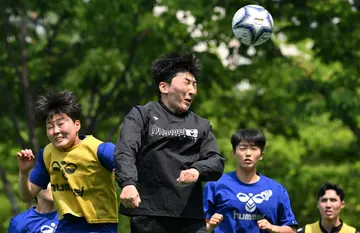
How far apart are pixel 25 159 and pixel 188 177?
165 centimetres

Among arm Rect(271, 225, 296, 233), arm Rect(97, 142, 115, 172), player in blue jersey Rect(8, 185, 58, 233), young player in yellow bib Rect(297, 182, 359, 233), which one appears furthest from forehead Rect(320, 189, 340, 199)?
arm Rect(97, 142, 115, 172)

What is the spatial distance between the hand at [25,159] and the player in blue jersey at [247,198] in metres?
2.09

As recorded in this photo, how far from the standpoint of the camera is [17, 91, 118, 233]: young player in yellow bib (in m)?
7.66

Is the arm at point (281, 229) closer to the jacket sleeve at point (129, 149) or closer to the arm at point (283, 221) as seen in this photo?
the arm at point (283, 221)

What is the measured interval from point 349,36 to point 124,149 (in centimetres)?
1371

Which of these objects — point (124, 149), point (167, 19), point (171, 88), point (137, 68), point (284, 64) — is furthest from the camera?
point (284, 64)

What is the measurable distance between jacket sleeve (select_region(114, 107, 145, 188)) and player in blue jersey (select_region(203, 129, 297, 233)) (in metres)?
2.12

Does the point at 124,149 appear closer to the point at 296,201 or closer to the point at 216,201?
the point at 216,201

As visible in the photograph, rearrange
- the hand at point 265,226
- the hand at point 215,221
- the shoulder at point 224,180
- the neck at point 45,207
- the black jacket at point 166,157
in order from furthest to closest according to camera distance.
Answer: the neck at point 45,207
the shoulder at point 224,180
the hand at point 265,226
the hand at point 215,221
the black jacket at point 166,157

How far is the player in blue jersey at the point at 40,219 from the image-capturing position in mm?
9602

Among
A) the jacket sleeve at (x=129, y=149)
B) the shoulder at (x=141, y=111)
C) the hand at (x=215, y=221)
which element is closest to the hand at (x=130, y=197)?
the jacket sleeve at (x=129, y=149)

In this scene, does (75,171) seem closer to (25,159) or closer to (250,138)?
(25,159)

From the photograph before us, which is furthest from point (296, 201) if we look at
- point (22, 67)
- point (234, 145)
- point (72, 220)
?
point (72, 220)

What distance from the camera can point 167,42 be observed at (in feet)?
67.4
